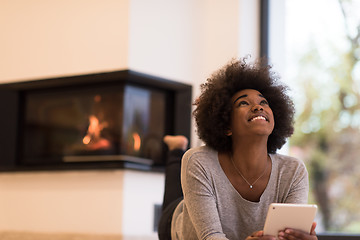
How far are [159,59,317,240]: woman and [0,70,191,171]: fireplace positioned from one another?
1.65 metres

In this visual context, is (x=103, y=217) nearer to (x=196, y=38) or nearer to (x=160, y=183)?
(x=160, y=183)

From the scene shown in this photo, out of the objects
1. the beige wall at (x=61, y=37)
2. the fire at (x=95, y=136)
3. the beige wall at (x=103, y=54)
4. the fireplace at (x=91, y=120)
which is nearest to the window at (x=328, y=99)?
the beige wall at (x=103, y=54)

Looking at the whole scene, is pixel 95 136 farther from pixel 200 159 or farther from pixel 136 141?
pixel 200 159

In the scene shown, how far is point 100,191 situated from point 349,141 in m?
4.00

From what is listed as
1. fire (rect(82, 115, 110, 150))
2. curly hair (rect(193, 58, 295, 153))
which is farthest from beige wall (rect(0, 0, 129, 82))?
curly hair (rect(193, 58, 295, 153))

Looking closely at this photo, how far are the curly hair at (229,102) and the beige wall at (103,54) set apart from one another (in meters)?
1.65

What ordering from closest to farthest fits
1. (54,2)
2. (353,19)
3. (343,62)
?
(54,2)
(353,19)
(343,62)

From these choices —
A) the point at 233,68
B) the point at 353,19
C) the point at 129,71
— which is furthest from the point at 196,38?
the point at 353,19

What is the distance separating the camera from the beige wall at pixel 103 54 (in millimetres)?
3918

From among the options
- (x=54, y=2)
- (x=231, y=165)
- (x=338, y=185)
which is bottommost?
(x=338, y=185)

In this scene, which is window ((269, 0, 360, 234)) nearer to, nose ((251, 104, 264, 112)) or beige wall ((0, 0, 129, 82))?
beige wall ((0, 0, 129, 82))

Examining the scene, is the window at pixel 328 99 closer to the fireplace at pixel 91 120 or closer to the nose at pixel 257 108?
the fireplace at pixel 91 120

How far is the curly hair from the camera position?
2.25 m

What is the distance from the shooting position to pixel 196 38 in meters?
4.32
